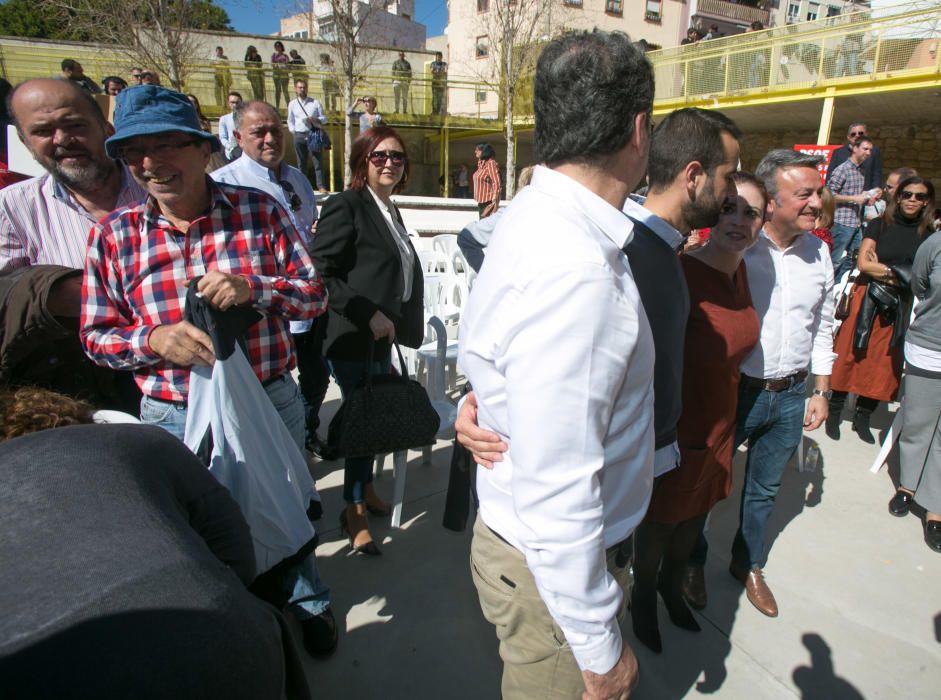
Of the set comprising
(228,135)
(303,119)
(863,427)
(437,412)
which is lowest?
Answer: (863,427)

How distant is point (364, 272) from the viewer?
2.59 m

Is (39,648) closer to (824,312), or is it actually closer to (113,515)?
(113,515)

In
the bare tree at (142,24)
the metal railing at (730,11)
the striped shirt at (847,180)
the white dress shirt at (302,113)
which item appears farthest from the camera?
the metal railing at (730,11)

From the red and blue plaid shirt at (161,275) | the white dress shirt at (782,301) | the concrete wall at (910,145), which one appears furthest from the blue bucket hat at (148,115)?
the concrete wall at (910,145)

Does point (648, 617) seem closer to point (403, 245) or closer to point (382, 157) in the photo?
point (403, 245)

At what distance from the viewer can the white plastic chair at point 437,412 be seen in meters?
2.95

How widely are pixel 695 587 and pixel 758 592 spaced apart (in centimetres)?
29

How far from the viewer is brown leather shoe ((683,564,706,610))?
2461 millimetres

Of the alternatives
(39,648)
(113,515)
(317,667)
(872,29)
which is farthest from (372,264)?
(872,29)

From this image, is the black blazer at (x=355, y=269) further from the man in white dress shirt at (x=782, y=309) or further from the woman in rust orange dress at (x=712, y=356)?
the man in white dress shirt at (x=782, y=309)

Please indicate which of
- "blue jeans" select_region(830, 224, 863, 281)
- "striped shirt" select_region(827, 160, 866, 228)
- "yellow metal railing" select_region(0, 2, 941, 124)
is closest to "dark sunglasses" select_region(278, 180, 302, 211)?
"blue jeans" select_region(830, 224, 863, 281)

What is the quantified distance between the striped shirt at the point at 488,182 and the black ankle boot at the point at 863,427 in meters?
5.93

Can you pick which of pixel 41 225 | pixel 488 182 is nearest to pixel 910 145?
pixel 488 182

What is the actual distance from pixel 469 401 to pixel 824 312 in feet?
6.77
